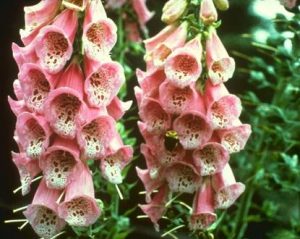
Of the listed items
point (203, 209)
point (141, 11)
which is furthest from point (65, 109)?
point (141, 11)

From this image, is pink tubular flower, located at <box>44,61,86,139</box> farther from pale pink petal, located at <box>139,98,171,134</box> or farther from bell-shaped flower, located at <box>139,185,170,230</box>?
bell-shaped flower, located at <box>139,185,170,230</box>

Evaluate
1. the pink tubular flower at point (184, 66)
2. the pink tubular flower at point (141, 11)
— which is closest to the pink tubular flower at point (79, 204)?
the pink tubular flower at point (184, 66)

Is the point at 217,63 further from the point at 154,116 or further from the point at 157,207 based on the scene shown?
the point at 157,207

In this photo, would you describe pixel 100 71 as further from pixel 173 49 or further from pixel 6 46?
pixel 6 46

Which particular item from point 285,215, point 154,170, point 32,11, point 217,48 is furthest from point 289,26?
point 285,215

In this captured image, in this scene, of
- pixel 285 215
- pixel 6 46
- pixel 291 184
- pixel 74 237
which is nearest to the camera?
pixel 74 237
